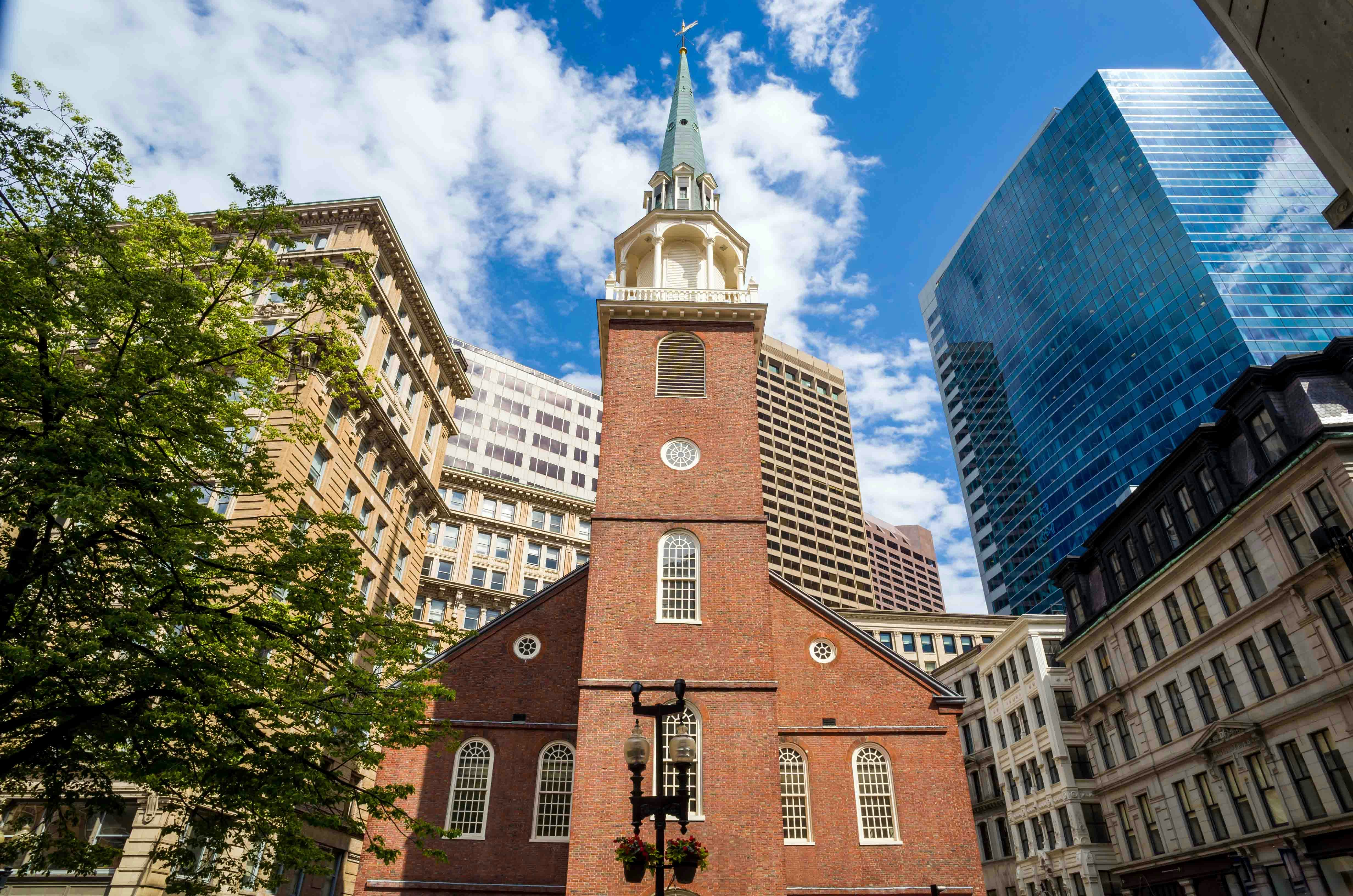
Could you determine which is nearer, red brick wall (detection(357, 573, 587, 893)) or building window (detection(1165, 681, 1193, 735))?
red brick wall (detection(357, 573, 587, 893))

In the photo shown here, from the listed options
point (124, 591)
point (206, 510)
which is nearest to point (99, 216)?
point (206, 510)

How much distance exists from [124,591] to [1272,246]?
96.4 metres

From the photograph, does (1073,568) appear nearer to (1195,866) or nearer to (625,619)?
(1195,866)

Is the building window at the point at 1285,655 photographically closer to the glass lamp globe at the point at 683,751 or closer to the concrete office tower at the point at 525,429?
the glass lamp globe at the point at 683,751

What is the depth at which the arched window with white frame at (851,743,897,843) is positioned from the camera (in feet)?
76.3

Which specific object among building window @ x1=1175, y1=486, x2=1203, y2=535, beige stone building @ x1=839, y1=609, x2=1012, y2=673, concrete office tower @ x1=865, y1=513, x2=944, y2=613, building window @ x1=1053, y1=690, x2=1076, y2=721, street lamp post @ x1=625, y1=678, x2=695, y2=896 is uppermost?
concrete office tower @ x1=865, y1=513, x2=944, y2=613

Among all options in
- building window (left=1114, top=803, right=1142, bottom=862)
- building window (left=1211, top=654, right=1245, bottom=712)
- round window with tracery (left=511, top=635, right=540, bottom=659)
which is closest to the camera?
round window with tracery (left=511, top=635, right=540, bottom=659)

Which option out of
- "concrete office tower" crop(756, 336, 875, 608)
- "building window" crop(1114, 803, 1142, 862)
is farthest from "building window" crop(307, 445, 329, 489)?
"concrete office tower" crop(756, 336, 875, 608)

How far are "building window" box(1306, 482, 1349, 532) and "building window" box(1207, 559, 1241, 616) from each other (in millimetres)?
5104

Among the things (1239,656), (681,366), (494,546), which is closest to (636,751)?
(681,366)

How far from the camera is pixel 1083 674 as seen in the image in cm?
4131

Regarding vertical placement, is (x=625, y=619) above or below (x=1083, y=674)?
below

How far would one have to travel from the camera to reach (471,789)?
23.6 meters

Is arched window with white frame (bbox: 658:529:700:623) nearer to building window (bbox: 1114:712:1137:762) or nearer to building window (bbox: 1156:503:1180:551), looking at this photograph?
building window (bbox: 1156:503:1180:551)
